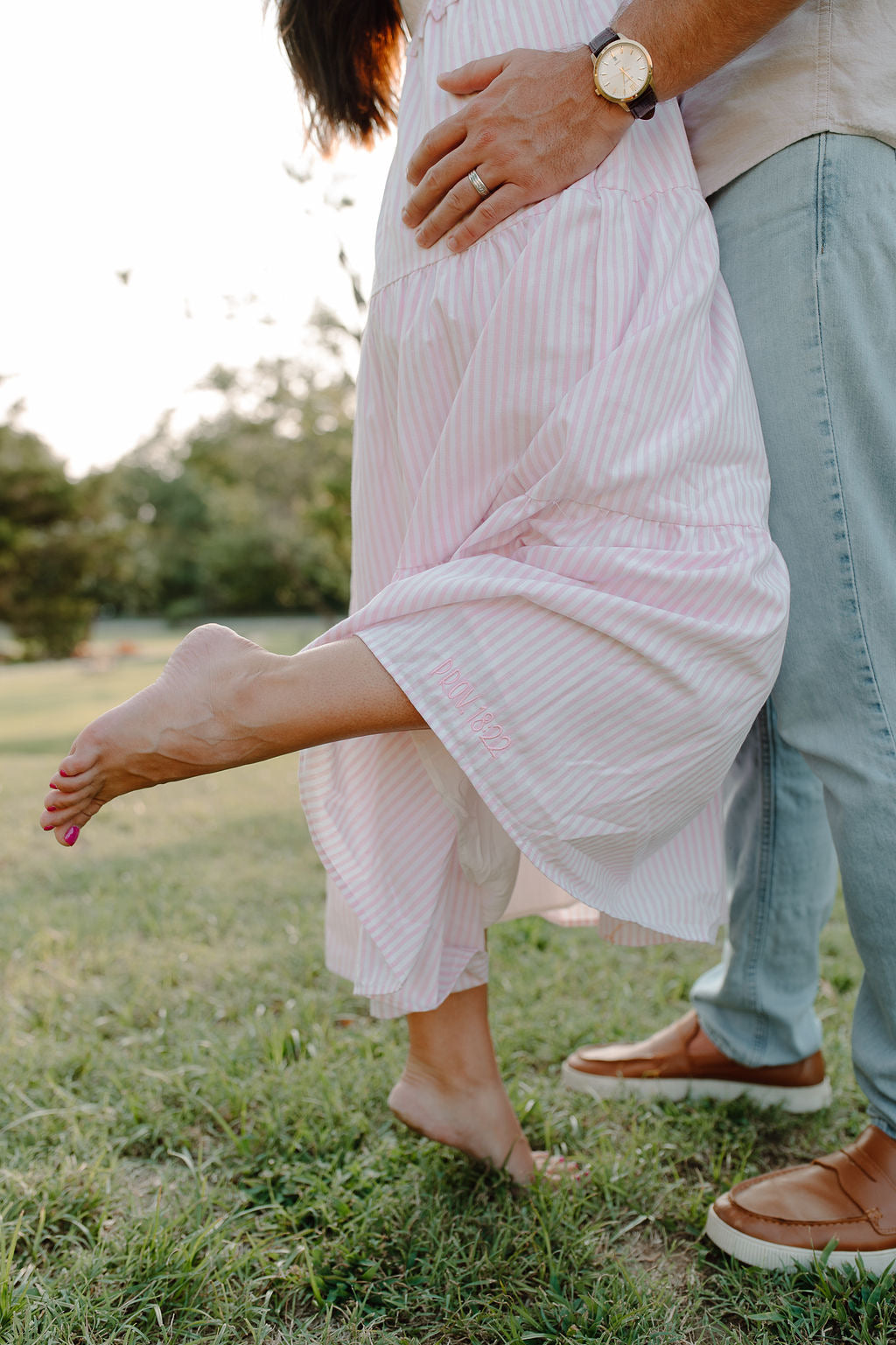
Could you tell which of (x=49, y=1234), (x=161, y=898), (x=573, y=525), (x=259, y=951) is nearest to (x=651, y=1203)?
(x=49, y=1234)

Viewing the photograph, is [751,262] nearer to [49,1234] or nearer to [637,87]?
[637,87]

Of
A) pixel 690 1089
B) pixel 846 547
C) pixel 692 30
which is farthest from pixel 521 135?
pixel 690 1089

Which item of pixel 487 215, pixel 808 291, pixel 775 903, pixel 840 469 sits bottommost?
pixel 775 903

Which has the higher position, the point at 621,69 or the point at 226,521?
the point at 621,69

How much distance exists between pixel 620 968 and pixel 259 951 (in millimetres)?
866

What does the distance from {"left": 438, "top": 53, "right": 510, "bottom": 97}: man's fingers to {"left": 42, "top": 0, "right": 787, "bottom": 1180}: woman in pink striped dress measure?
6 centimetres

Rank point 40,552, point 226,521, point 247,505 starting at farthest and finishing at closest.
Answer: point 226,521, point 247,505, point 40,552

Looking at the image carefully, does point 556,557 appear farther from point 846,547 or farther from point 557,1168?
point 557,1168

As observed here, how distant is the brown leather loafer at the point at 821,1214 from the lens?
1271mm

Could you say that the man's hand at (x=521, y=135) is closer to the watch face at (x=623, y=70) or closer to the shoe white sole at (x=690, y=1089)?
the watch face at (x=623, y=70)

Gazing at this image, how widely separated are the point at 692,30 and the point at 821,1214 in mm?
1507

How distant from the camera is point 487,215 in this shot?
47.7 inches

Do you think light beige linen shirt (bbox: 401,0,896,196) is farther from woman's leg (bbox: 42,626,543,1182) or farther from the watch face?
woman's leg (bbox: 42,626,543,1182)

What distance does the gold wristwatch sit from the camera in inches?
46.1
